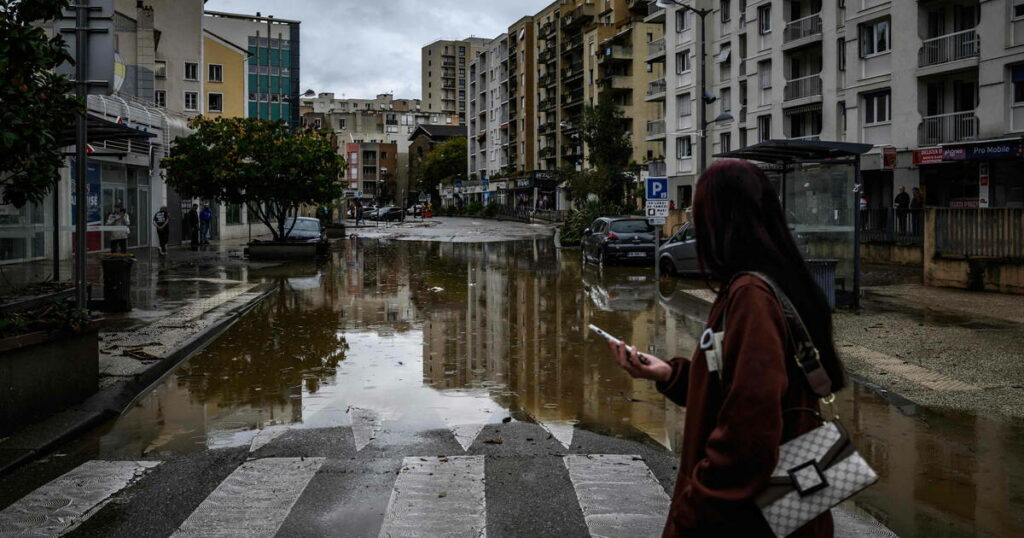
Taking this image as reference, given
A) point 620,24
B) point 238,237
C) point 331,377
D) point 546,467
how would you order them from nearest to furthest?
point 546,467 → point 331,377 → point 238,237 → point 620,24

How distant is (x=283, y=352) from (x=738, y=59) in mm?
44544

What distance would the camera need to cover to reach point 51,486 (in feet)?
18.6

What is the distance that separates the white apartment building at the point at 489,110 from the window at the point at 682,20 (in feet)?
167

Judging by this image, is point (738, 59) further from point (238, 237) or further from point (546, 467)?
point (546, 467)

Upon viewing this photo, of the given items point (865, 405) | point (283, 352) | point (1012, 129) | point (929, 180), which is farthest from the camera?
point (929, 180)

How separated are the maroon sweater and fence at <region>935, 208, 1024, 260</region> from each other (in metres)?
17.5

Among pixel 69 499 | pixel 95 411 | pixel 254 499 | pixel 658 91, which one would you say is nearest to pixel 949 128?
pixel 658 91

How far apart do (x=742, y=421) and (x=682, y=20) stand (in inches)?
2360

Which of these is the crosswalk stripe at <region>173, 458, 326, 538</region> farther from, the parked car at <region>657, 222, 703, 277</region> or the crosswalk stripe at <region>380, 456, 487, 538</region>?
the parked car at <region>657, 222, 703, 277</region>

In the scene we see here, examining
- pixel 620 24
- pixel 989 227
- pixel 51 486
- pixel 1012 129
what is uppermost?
pixel 620 24

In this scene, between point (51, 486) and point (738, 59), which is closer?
point (51, 486)

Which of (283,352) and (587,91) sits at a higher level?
Result: (587,91)

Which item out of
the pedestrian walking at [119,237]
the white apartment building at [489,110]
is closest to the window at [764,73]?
the pedestrian walking at [119,237]

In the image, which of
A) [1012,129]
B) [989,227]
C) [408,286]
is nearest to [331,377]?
[408,286]
